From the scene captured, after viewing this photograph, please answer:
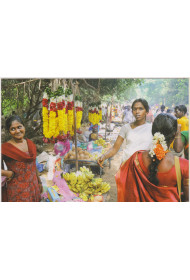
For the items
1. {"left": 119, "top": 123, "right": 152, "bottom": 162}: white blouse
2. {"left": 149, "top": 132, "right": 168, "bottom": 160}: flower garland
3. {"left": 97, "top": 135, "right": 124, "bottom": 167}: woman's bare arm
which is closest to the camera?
{"left": 149, "top": 132, "right": 168, "bottom": 160}: flower garland

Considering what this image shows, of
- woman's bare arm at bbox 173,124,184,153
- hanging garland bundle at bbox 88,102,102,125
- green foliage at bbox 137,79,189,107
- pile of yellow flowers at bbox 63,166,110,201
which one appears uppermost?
green foliage at bbox 137,79,189,107

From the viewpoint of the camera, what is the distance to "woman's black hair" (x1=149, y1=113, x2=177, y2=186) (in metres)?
3.82

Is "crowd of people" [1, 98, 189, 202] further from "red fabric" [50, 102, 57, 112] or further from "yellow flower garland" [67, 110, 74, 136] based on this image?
"red fabric" [50, 102, 57, 112]

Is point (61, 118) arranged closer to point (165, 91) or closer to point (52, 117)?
point (52, 117)

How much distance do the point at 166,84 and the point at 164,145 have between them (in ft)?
2.86

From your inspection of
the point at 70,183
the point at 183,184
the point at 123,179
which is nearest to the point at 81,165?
the point at 70,183

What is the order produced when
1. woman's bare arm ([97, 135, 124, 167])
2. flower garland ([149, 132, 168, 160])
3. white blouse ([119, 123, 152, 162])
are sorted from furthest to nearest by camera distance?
woman's bare arm ([97, 135, 124, 167]) → white blouse ([119, 123, 152, 162]) → flower garland ([149, 132, 168, 160])

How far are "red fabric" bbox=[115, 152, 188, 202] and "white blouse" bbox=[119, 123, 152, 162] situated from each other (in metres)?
0.08

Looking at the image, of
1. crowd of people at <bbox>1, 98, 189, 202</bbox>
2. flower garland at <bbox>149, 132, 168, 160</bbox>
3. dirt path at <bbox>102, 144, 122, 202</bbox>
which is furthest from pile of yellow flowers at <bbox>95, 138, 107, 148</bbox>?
flower garland at <bbox>149, 132, 168, 160</bbox>

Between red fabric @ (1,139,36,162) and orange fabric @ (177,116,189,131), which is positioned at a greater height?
orange fabric @ (177,116,189,131)

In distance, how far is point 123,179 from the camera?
13.0 feet

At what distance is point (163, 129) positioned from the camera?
385cm

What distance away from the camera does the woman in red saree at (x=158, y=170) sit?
3.80 metres
